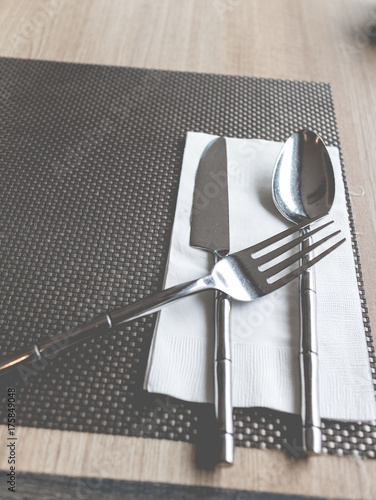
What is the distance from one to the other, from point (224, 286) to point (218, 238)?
8 centimetres

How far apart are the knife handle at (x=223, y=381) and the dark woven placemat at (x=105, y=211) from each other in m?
0.02

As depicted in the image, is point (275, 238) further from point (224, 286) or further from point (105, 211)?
point (105, 211)

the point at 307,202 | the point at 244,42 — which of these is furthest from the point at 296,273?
the point at 244,42

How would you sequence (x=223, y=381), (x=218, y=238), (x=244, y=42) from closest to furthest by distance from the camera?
1. (x=223, y=381)
2. (x=218, y=238)
3. (x=244, y=42)

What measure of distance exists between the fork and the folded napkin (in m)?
0.03

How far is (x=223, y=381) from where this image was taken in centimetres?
44

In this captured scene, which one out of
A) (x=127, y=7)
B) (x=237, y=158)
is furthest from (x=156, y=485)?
(x=127, y=7)

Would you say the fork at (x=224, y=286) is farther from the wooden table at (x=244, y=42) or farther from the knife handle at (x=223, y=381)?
the wooden table at (x=244, y=42)

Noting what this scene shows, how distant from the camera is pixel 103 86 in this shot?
2.49ft

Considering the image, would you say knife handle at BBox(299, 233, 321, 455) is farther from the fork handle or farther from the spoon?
the fork handle

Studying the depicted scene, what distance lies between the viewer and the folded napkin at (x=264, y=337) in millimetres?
453

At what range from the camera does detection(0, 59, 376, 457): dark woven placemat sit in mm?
444

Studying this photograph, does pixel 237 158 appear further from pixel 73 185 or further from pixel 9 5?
pixel 9 5

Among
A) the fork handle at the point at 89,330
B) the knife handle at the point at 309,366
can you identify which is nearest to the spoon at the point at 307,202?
the knife handle at the point at 309,366
